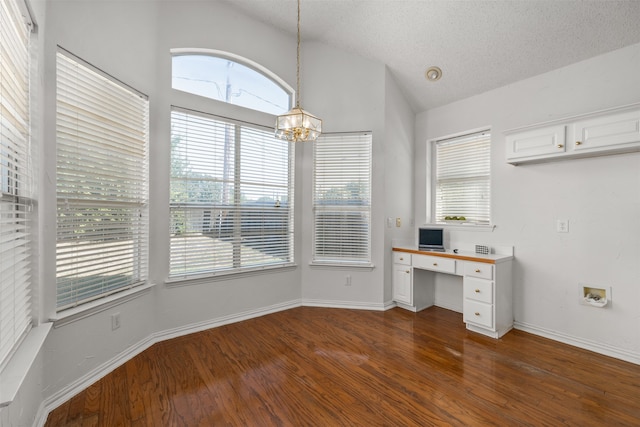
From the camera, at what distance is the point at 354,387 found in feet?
6.79

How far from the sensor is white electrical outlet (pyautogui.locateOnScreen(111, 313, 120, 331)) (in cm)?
227

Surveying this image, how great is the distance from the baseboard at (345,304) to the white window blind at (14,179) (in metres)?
2.72

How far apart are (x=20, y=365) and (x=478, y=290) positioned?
350 centimetres

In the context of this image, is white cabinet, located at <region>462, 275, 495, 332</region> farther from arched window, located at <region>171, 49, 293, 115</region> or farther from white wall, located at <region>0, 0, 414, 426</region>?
arched window, located at <region>171, 49, 293, 115</region>

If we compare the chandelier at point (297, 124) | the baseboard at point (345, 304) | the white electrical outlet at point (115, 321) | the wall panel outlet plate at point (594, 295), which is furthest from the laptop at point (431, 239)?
the white electrical outlet at point (115, 321)

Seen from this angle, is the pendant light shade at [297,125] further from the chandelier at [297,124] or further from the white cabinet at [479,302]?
the white cabinet at [479,302]

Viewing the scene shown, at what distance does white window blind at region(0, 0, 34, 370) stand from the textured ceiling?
7.74 ft

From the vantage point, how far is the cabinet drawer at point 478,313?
2.89 metres

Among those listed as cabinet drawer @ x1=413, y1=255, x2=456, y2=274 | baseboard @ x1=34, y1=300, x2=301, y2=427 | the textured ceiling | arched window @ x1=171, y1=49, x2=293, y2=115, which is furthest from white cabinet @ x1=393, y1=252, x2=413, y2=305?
arched window @ x1=171, y1=49, x2=293, y2=115

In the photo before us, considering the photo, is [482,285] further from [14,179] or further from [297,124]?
[14,179]

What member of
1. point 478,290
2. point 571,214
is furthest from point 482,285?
point 571,214

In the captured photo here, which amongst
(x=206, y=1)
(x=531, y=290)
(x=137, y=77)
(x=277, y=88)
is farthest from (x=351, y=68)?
(x=531, y=290)

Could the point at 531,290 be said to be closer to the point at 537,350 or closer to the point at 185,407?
the point at 537,350

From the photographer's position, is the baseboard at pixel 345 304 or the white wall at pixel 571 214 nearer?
the white wall at pixel 571 214
